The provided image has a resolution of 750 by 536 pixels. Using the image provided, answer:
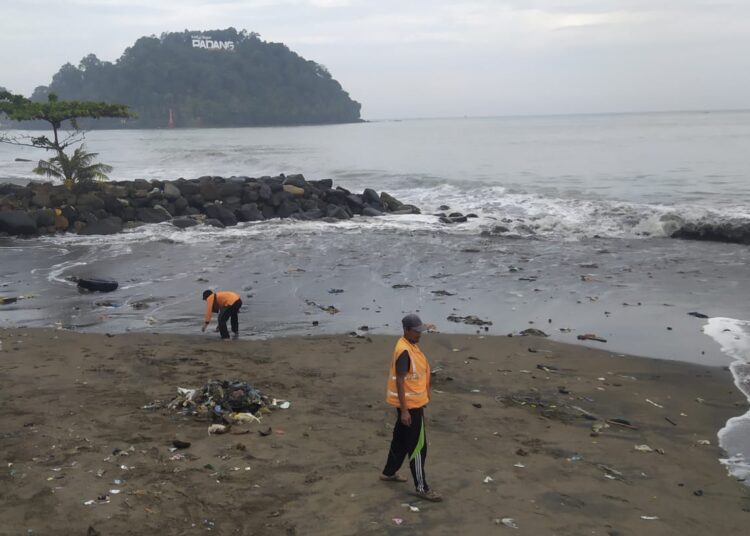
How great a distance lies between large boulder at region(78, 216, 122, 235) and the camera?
2211 centimetres

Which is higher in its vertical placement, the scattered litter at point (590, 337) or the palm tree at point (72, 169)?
the palm tree at point (72, 169)

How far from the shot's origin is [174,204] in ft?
82.1

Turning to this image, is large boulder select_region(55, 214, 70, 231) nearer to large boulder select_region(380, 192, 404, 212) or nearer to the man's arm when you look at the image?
large boulder select_region(380, 192, 404, 212)

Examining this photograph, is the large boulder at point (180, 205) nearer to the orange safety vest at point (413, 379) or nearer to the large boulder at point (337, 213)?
the large boulder at point (337, 213)

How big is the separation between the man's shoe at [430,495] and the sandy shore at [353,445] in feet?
0.31

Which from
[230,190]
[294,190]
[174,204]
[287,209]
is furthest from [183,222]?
[294,190]

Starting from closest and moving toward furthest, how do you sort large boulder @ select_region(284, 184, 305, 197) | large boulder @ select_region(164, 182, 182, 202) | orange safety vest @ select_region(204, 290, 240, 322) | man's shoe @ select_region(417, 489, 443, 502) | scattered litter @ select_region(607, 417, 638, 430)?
1. man's shoe @ select_region(417, 489, 443, 502)
2. scattered litter @ select_region(607, 417, 638, 430)
3. orange safety vest @ select_region(204, 290, 240, 322)
4. large boulder @ select_region(164, 182, 182, 202)
5. large boulder @ select_region(284, 184, 305, 197)

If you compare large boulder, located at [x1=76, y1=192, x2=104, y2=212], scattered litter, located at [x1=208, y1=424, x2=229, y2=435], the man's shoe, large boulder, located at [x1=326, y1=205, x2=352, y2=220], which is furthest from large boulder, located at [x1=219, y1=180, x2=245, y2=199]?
the man's shoe

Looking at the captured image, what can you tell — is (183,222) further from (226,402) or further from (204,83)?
(204,83)

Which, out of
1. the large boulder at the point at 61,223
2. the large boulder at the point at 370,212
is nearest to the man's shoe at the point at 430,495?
the large boulder at the point at 61,223

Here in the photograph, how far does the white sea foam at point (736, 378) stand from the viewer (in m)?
6.77

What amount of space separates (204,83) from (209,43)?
28.7 m

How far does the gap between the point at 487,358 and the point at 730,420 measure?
3.26 m

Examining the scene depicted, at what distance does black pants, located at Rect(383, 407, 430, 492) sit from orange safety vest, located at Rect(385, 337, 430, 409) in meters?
0.09
